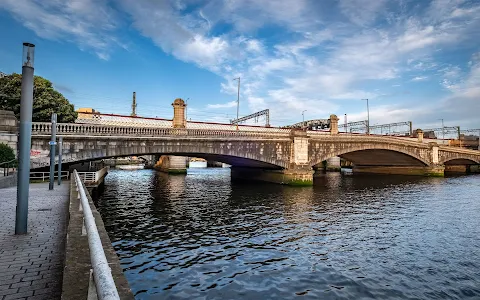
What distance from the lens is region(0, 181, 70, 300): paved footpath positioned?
504cm

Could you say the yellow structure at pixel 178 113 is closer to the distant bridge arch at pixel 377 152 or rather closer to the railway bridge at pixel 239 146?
the railway bridge at pixel 239 146

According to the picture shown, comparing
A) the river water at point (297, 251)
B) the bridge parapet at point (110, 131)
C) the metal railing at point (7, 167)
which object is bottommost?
the river water at point (297, 251)

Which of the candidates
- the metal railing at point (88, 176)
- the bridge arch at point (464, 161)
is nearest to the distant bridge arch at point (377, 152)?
the bridge arch at point (464, 161)

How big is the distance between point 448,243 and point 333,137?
31.3m

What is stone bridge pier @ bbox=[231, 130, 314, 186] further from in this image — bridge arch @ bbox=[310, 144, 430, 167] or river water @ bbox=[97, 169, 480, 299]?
river water @ bbox=[97, 169, 480, 299]

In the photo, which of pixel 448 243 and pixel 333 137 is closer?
pixel 448 243

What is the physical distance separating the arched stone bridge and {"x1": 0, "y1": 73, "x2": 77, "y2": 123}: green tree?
10.8m

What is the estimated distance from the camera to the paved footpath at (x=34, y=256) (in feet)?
16.5

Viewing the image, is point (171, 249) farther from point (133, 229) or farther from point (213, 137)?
point (213, 137)

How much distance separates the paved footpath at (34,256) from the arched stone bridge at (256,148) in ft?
45.9

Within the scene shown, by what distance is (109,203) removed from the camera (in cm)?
2289

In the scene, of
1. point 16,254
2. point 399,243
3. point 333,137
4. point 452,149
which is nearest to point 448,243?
point 399,243

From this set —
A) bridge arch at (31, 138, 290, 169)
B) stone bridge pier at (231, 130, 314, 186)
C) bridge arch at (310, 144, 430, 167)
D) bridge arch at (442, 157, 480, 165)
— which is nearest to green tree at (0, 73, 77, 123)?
bridge arch at (31, 138, 290, 169)

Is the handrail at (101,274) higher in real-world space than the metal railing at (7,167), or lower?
lower
